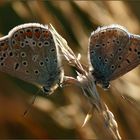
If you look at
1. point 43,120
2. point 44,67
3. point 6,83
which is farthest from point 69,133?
point 44,67

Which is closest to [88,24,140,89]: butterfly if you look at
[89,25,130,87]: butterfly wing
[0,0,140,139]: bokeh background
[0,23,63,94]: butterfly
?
[89,25,130,87]: butterfly wing

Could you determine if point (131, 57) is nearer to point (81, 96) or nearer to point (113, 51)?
point (113, 51)

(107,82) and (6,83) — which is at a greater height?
(107,82)

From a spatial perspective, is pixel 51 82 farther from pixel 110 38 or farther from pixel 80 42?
pixel 80 42

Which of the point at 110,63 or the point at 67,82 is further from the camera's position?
the point at 110,63

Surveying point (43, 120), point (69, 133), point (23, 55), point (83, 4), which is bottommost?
point (69, 133)

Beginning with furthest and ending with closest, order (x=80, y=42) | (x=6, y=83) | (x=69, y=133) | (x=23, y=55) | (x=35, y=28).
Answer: (x=69, y=133), (x=6, y=83), (x=80, y=42), (x=23, y=55), (x=35, y=28)

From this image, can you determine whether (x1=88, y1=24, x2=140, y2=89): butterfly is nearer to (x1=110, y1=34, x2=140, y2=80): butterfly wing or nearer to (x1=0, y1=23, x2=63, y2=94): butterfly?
(x1=110, y1=34, x2=140, y2=80): butterfly wing

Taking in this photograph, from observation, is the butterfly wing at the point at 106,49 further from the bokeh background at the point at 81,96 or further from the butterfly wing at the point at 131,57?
the bokeh background at the point at 81,96
